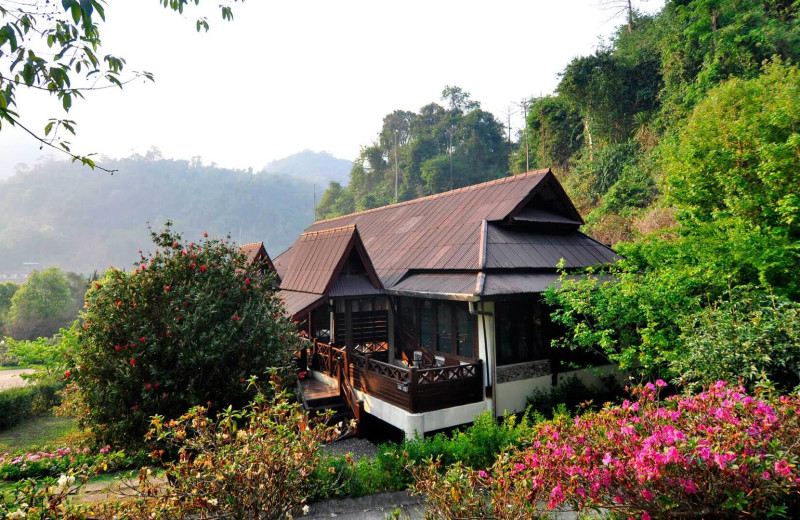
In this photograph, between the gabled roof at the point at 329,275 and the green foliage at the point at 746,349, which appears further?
the gabled roof at the point at 329,275

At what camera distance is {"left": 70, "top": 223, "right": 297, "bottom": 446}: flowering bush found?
6.86 m

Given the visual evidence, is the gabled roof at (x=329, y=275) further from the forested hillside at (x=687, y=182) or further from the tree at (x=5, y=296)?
the tree at (x=5, y=296)

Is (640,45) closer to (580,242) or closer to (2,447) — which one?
(580,242)

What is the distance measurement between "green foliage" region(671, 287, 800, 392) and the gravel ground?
23.1 feet

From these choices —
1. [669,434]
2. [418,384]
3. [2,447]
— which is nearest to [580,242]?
[418,384]

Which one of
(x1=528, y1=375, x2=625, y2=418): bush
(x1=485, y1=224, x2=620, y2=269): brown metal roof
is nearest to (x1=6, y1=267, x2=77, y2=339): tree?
(x1=485, y1=224, x2=620, y2=269): brown metal roof

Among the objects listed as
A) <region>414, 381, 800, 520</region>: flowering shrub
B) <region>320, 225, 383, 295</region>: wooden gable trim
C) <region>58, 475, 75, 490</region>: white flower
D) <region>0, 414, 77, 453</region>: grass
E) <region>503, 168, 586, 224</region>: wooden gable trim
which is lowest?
<region>0, 414, 77, 453</region>: grass

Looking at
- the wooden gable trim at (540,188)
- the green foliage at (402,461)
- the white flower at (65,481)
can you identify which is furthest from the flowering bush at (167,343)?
the wooden gable trim at (540,188)

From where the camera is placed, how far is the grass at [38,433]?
39.8 feet

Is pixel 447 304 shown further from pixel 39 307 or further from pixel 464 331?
pixel 39 307

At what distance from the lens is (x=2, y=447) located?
475 inches

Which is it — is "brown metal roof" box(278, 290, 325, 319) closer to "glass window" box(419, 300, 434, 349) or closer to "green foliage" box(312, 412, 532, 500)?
"glass window" box(419, 300, 434, 349)

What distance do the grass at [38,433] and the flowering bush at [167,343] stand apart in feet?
19.7

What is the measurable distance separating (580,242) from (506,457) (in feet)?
35.4
